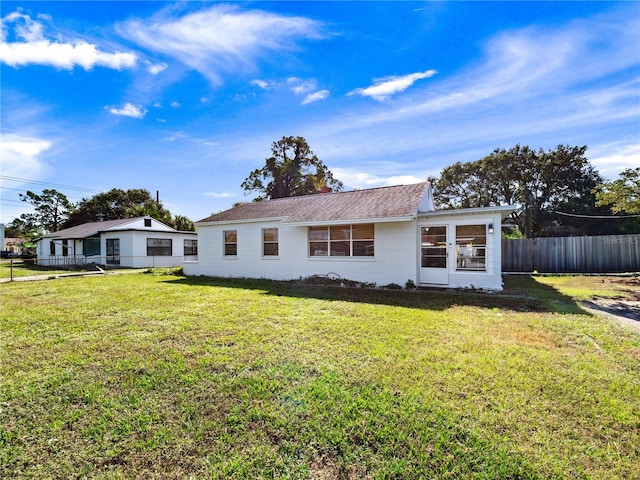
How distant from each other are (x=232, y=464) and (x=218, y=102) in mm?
12836

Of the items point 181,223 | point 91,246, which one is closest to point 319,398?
point 91,246

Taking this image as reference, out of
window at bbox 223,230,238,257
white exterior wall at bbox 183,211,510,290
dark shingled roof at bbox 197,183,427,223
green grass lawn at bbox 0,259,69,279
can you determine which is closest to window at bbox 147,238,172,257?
green grass lawn at bbox 0,259,69,279

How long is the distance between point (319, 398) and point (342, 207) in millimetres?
10260

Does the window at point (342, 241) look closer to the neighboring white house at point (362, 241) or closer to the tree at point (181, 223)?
the neighboring white house at point (362, 241)

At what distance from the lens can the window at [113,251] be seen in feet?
76.1

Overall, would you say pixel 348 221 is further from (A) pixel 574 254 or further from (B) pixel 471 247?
(A) pixel 574 254

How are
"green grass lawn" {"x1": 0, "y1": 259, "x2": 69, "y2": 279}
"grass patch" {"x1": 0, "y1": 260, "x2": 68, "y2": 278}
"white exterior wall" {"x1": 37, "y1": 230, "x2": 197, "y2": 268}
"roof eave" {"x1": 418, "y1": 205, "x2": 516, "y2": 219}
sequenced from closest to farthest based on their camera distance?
"roof eave" {"x1": 418, "y1": 205, "x2": 516, "y2": 219}
"green grass lawn" {"x1": 0, "y1": 259, "x2": 69, "y2": 279}
"grass patch" {"x1": 0, "y1": 260, "x2": 68, "y2": 278}
"white exterior wall" {"x1": 37, "y1": 230, "x2": 197, "y2": 268}

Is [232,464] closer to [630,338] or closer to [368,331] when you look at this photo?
[368,331]

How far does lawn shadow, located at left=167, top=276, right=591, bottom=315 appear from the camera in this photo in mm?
7656

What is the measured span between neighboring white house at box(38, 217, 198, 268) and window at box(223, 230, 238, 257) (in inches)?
360

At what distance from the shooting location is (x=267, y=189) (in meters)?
35.8

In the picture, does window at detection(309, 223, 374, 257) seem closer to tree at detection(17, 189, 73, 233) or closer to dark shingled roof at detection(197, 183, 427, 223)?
dark shingled roof at detection(197, 183, 427, 223)

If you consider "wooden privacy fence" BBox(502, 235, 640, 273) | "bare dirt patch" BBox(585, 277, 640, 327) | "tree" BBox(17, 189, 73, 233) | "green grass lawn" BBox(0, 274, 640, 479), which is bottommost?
"bare dirt patch" BBox(585, 277, 640, 327)

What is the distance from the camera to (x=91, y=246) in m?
25.6
